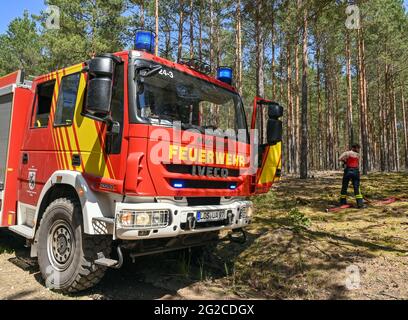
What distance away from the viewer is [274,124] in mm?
5574

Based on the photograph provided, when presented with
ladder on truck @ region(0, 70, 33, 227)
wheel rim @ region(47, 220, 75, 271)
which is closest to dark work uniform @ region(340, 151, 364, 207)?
wheel rim @ region(47, 220, 75, 271)

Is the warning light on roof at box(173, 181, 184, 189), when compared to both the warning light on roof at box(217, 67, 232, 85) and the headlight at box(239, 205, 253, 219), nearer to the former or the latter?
the headlight at box(239, 205, 253, 219)

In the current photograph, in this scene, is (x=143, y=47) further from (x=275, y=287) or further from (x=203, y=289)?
(x=275, y=287)

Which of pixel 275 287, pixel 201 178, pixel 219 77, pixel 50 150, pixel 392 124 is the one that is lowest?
pixel 275 287

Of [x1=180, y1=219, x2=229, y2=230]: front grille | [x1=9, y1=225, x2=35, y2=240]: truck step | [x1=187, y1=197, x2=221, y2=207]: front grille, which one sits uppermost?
[x1=187, y1=197, x2=221, y2=207]: front grille

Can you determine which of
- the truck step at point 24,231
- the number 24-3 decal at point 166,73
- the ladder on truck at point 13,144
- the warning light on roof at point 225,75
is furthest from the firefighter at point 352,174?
the ladder on truck at point 13,144

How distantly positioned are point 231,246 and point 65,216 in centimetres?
331

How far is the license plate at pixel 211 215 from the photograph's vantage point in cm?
448

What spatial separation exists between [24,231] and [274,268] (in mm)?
3919

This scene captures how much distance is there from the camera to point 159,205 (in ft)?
13.3

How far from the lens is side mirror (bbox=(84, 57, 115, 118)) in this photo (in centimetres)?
397

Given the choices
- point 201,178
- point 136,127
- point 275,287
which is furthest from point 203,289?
point 136,127

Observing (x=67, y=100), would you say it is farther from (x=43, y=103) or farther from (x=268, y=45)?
(x=268, y=45)

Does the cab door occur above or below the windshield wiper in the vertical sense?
below
